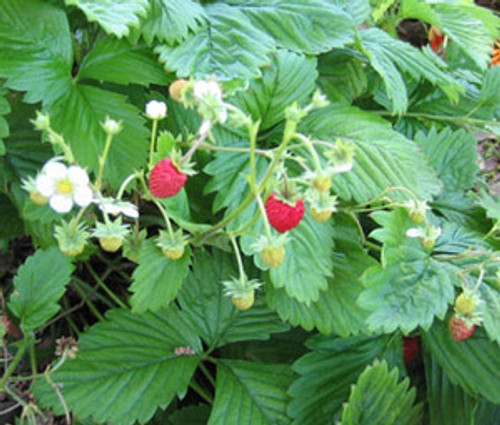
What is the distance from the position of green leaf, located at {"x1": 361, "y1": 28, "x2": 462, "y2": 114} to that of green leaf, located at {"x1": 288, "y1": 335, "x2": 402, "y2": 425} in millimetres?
427

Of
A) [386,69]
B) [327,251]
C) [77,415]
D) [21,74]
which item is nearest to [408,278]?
[327,251]

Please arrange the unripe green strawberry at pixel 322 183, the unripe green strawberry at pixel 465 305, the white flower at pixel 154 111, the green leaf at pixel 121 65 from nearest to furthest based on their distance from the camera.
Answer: the unripe green strawberry at pixel 322 183 → the white flower at pixel 154 111 → the unripe green strawberry at pixel 465 305 → the green leaf at pixel 121 65


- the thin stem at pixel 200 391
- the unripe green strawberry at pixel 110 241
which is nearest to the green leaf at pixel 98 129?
the unripe green strawberry at pixel 110 241

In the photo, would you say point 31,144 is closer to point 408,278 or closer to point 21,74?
point 21,74

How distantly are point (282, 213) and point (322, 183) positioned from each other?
79 mm

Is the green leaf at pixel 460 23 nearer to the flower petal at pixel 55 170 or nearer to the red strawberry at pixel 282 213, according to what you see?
the red strawberry at pixel 282 213

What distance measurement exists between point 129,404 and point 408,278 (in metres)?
0.48

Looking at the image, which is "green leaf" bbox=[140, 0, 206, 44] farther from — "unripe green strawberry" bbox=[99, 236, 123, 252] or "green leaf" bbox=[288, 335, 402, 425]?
"green leaf" bbox=[288, 335, 402, 425]

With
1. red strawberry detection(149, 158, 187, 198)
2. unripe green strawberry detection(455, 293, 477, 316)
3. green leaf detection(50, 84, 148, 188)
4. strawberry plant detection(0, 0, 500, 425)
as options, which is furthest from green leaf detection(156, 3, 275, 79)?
unripe green strawberry detection(455, 293, 477, 316)

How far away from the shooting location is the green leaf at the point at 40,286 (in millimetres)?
903

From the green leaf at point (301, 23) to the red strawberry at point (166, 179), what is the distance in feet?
1.36

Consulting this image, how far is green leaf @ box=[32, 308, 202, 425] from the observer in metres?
0.94

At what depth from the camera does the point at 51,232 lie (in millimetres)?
995

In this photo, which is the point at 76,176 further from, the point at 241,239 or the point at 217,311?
the point at 217,311
